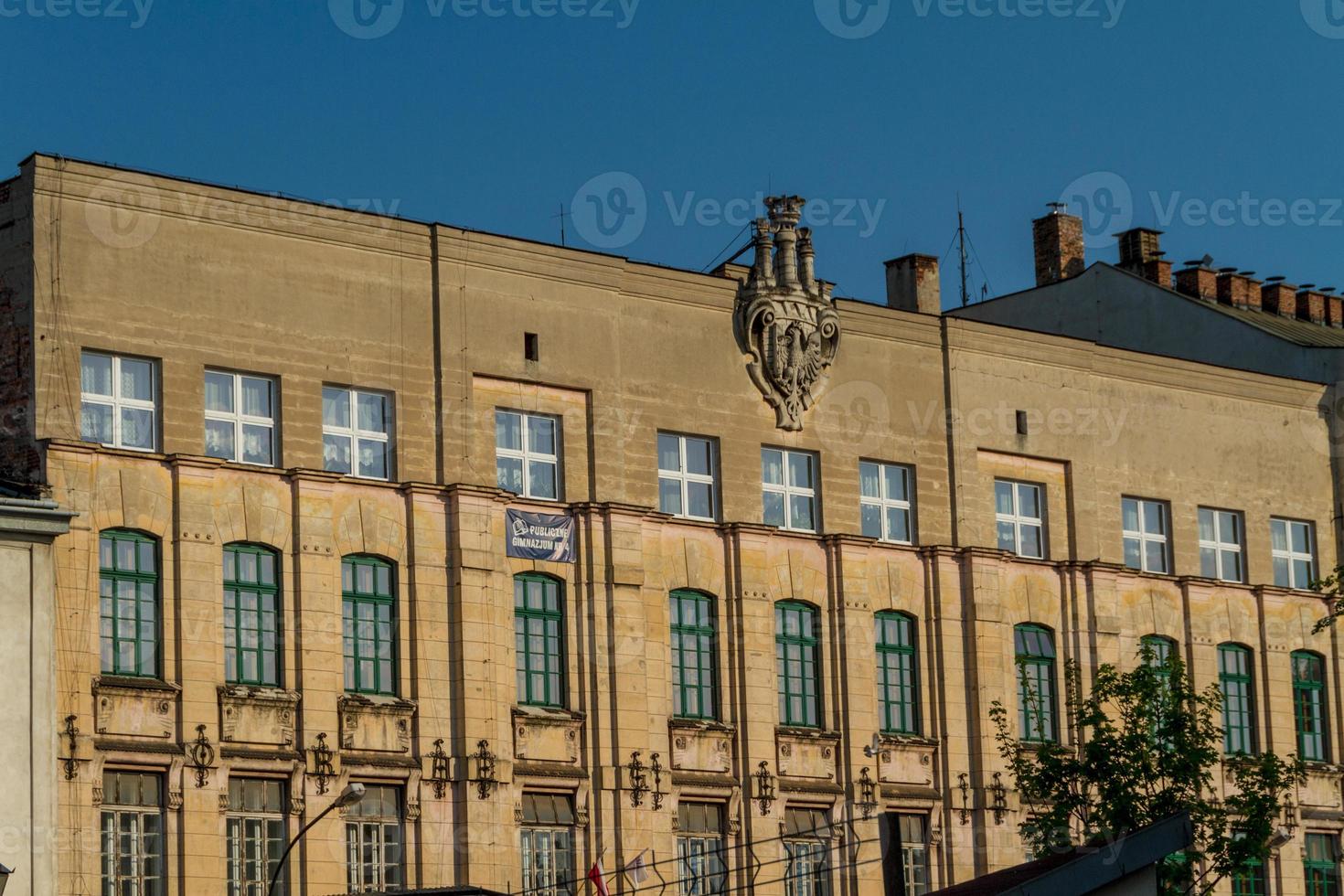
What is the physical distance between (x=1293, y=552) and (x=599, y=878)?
2068 cm

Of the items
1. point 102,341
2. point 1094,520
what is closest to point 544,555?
point 102,341

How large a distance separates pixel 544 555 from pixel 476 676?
8.88 feet

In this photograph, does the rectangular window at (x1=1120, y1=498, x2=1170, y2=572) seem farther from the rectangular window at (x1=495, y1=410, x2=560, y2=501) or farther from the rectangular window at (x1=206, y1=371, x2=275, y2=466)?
the rectangular window at (x1=206, y1=371, x2=275, y2=466)

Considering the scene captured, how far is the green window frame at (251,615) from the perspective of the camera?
1721 inches

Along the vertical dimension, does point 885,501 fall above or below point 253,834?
above

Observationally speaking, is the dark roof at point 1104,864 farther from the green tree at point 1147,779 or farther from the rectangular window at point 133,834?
the green tree at point 1147,779

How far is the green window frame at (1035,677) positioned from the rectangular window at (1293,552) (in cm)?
719

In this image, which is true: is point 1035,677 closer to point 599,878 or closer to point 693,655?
point 693,655

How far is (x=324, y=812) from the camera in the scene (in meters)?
42.7

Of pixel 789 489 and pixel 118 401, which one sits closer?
pixel 118 401

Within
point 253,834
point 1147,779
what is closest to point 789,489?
point 1147,779

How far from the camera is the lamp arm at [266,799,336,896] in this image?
4072 centimetres

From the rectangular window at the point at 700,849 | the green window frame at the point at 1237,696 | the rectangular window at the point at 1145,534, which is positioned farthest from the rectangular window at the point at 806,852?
the green window frame at the point at 1237,696

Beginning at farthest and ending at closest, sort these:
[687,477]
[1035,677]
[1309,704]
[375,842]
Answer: [1309,704], [1035,677], [687,477], [375,842]
